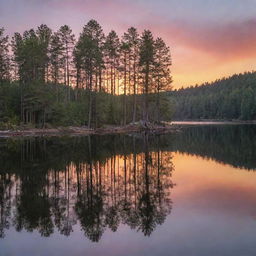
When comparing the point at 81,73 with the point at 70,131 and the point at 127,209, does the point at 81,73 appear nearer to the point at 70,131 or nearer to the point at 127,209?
the point at 70,131

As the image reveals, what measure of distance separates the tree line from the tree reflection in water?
34.5 metres

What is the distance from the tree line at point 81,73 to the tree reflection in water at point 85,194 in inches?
1357

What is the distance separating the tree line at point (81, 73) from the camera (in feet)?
191

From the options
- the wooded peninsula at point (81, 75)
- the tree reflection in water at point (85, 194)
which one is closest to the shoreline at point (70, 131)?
the wooded peninsula at point (81, 75)

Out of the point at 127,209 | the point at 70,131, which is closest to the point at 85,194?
the point at 127,209

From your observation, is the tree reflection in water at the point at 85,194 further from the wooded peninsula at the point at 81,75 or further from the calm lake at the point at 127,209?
the wooded peninsula at the point at 81,75

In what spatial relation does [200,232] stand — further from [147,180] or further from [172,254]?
[147,180]

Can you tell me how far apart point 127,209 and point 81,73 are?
6444cm

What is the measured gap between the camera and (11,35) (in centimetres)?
8000

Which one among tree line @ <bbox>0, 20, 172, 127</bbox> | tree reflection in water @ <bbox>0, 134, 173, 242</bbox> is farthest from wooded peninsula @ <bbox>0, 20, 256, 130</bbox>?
tree reflection in water @ <bbox>0, 134, 173, 242</bbox>

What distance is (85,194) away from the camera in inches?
572

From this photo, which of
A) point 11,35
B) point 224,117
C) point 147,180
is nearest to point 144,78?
point 11,35

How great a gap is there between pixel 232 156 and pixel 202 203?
50.0 feet

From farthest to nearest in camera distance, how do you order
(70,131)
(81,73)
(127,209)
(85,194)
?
(81,73) < (70,131) < (85,194) < (127,209)
